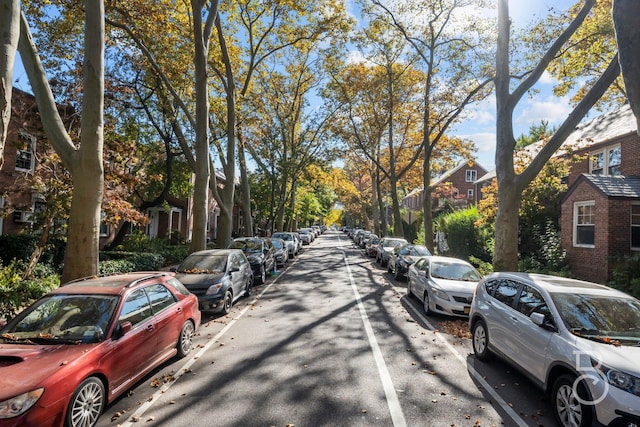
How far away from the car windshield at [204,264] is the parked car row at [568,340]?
6.52 meters

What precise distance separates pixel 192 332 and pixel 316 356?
229 centimetres

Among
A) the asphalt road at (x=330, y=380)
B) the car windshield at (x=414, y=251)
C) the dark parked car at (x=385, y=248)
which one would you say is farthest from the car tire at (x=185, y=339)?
the dark parked car at (x=385, y=248)

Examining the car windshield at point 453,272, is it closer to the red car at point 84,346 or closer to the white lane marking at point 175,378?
the white lane marking at point 175,378

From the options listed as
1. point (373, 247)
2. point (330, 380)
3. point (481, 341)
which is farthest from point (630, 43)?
point (373, 247)

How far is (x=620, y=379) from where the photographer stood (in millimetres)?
3732

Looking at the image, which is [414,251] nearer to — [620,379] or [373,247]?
[373,247]

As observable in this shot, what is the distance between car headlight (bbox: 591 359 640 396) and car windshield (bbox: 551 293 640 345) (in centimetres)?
62

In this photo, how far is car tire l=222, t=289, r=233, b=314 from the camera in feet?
31.0

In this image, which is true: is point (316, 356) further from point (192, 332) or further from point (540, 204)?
point (540, 204)

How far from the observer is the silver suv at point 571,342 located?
374cm

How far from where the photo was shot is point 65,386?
3.72 meters

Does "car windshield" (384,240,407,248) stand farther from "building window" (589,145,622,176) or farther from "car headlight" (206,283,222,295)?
"car headlight" (206,283,222,295)

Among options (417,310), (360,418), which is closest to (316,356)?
(360,418)

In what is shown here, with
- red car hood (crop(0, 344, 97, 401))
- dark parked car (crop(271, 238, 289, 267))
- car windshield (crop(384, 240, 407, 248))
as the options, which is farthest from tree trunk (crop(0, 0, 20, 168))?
car windshield (crop(384, 240, 407, 248))
